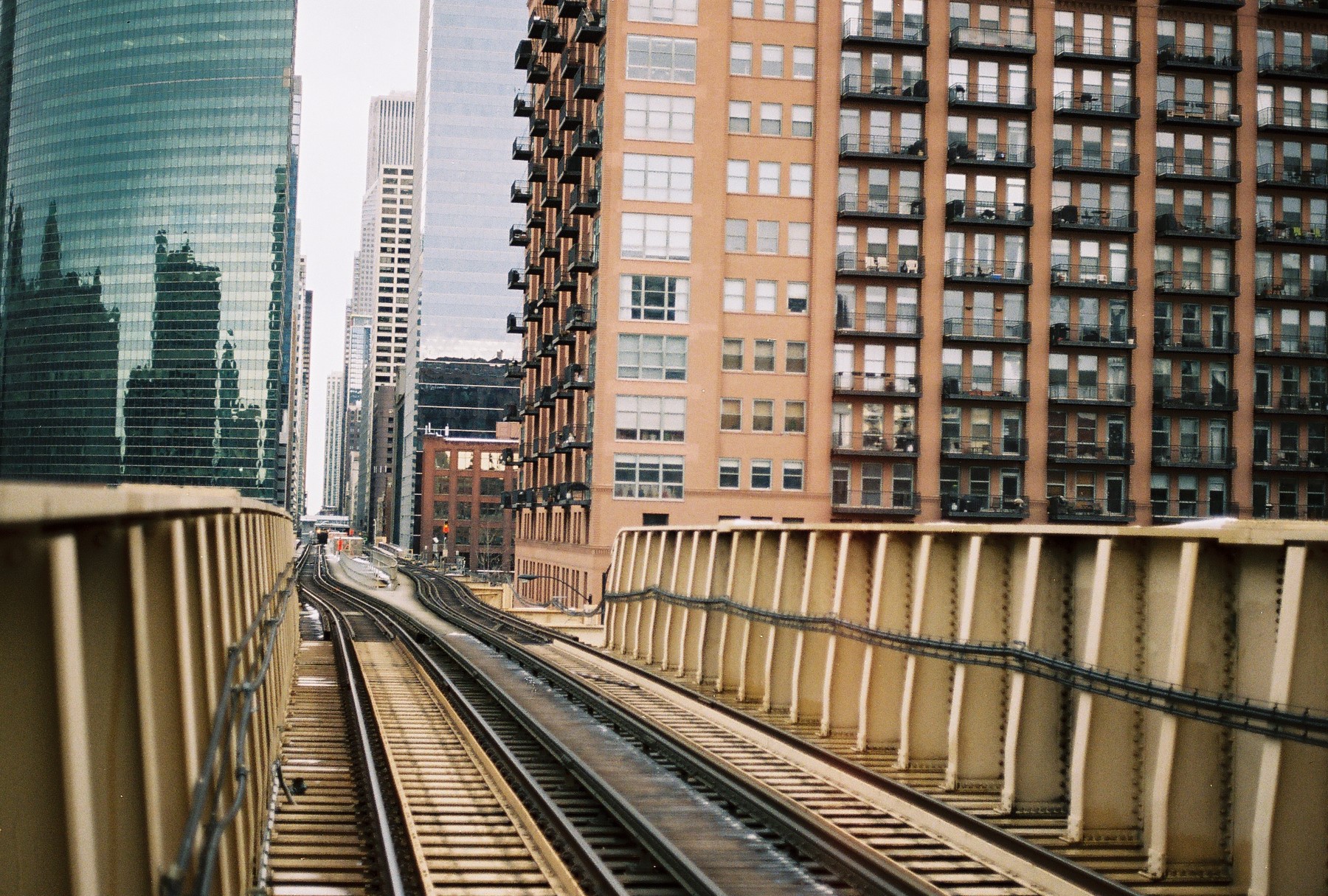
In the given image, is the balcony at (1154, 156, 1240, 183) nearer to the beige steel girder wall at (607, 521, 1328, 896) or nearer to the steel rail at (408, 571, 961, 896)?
the beige steel girder wall at (607, 521, 1328, 896)

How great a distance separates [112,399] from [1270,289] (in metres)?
157

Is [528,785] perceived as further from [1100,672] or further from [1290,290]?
[1290,290]

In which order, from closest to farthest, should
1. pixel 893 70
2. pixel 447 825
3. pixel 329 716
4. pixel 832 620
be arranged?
pixel 447 825, pixel 832 620, pixel 329 716, pixel 893 70

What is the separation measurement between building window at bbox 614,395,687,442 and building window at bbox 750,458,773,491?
395 cm

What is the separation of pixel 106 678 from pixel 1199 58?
73.5m

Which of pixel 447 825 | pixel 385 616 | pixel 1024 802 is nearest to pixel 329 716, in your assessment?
pixel 447 825

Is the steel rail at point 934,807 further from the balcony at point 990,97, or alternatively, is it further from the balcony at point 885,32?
the balcony at point 990,97

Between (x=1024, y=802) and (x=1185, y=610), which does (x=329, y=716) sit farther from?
(x=1185, y=610)

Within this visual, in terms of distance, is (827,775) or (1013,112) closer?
(827,775)

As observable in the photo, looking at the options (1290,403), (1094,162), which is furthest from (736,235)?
(1290,403)

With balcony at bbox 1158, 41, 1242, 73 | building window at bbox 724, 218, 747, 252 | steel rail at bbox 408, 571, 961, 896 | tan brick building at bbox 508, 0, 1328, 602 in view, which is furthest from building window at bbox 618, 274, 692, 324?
steel rail at bbox 408, 571, 961, 896

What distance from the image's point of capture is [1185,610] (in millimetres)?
11328

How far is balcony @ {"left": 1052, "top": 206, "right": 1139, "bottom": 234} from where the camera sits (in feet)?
221

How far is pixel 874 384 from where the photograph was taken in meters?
66.6
